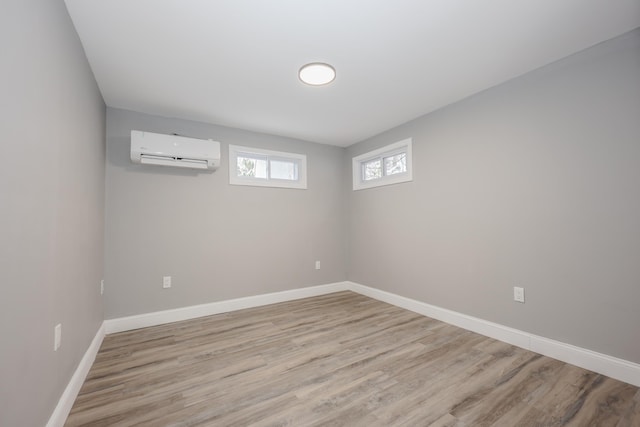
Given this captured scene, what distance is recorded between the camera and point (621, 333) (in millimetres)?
1851

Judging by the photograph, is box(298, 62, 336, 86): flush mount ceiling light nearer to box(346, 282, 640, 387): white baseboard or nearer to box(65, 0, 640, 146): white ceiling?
box(65, 0, 640, 146): white ceiling

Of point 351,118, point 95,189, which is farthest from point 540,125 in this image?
point 95,189

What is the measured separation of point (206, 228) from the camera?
334 cm

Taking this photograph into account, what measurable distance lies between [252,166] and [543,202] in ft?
10.6

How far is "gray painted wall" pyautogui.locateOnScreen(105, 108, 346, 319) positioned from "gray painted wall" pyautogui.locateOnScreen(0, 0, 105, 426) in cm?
92

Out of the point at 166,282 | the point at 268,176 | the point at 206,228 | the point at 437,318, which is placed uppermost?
the point at 268,176

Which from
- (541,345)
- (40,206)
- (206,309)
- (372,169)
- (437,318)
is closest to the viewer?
(40,206)

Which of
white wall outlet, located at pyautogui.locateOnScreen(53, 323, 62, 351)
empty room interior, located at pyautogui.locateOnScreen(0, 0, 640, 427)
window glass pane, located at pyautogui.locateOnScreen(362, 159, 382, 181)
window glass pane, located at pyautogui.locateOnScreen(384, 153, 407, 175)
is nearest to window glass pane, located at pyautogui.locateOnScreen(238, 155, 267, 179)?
empty room interior, located at pyautogui.locateOnScreen(0, 0, 640, 427)

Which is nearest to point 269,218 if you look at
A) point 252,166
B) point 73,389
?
point 252,166

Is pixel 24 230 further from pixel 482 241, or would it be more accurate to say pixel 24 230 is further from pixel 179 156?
pixel 482 241

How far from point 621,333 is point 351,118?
3017mm

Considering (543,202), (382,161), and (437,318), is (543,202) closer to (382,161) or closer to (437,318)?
(437,318)

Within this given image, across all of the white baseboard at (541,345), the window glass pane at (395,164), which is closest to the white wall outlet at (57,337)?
the white baseboard at (541,345)

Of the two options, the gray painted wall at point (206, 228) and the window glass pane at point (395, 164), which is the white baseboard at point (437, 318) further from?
the window glass pane at point (395, 164)
